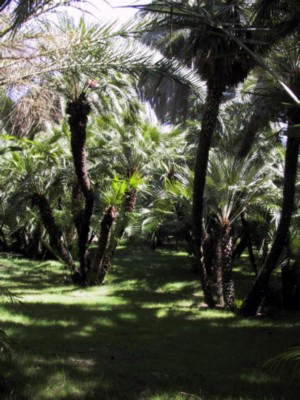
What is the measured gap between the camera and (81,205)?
1219 centimetres

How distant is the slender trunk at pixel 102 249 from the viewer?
38.5 ft

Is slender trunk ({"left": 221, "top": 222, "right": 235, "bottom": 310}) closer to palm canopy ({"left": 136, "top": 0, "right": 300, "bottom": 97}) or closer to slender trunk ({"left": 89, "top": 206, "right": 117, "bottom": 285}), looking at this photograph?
palm canopy ({"left": 136, "top": 0, "right": 300, "bottom": 97})

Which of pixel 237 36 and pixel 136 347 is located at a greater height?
pixel 237 36

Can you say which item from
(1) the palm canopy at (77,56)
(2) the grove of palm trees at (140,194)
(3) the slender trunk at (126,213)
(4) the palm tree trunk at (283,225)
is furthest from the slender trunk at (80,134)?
(4) the palm tree trunk at (283,225)

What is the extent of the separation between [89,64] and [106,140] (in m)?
6.19

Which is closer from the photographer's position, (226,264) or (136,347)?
(136,347)

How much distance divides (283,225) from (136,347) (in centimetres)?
380

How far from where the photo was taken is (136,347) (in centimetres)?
596

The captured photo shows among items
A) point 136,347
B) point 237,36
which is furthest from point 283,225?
point 136,347

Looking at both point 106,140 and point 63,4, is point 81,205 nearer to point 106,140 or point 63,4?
point 106,140

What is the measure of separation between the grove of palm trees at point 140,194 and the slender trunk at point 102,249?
5 cm

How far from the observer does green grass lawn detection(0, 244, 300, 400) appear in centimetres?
430

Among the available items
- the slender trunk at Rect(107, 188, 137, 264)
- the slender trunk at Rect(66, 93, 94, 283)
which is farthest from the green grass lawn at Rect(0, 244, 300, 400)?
the slender trunk at Rect(66, 93, 94, 283)

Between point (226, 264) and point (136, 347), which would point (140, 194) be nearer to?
point (226, 264)
